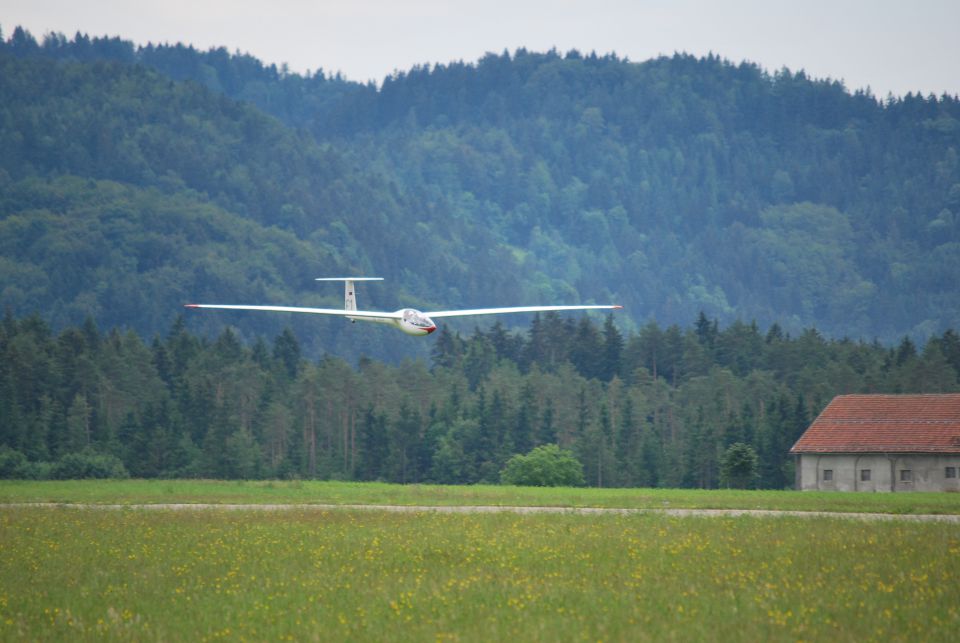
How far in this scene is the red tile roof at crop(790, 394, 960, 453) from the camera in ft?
274

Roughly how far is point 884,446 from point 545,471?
2034 cm

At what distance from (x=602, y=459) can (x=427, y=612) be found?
8774 cm

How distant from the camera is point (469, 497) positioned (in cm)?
6000

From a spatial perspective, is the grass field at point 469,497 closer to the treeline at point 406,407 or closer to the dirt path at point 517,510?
the dirt path at point 517,510

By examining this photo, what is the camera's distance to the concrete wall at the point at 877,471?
82562 mm

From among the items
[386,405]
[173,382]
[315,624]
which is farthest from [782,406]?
[315,624]

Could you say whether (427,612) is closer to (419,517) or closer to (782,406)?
(419,517)

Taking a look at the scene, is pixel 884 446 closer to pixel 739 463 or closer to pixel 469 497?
pixel 739 463

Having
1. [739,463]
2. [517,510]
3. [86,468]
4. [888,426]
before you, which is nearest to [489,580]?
[517,510]

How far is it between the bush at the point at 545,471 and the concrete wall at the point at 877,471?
549 inches

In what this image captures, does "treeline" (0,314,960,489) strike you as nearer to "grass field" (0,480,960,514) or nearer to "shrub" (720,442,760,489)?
"shrub" (720,442,760,489)

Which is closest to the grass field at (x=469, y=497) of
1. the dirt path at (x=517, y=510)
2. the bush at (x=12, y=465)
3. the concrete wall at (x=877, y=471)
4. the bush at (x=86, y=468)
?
the dirt path at (x=517, y=510)

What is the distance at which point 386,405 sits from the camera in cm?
14550

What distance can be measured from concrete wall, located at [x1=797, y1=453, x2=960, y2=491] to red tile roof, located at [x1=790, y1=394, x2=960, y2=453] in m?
0.59
